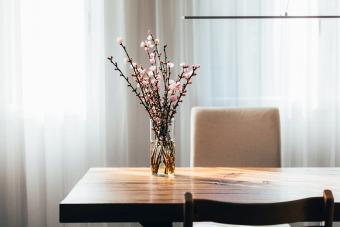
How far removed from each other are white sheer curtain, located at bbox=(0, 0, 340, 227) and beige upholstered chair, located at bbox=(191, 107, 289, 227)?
1.92ft

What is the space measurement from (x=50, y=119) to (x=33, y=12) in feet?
2.12

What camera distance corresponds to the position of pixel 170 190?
5.79ft

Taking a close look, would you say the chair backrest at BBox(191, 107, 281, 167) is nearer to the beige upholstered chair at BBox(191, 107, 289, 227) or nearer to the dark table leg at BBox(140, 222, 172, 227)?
the beige upholstered chair at BBox(191, 107, 289, 227)

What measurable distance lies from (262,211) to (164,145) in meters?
0.75

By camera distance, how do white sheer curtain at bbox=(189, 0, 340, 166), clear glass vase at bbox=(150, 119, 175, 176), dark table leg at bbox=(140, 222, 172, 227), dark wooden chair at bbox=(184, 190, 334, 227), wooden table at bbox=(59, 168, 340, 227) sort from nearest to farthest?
1. dark wooden chair at bbox=(184, 190, 334, 227)
2. wooden table at bbox=(59, 168, 340, 227)
3. dark table leg at bbox=(140, 222, 172, 227)
4. clear glass vase at bbox=(150, 119, 175, 176)
5. white sheer curtain at bbox=(189, 0, 340, 166)

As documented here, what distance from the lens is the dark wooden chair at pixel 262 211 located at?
131 cm

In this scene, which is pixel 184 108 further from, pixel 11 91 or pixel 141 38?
pixel 11 91

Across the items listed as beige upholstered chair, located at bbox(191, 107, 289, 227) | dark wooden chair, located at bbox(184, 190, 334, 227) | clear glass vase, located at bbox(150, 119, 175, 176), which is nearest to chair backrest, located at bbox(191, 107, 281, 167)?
beige upholstered chair, located at bbox(191, 107, 289, 227)

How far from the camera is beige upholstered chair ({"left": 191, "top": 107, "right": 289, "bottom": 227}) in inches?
95.3

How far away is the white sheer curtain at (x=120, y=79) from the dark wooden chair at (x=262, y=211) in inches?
68.0

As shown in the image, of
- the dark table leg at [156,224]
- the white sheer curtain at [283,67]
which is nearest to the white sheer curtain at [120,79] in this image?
the white sheer curtain at [283,67]

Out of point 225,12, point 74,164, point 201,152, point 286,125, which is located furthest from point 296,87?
point 74,164

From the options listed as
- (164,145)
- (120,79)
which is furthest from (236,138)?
(120,79)

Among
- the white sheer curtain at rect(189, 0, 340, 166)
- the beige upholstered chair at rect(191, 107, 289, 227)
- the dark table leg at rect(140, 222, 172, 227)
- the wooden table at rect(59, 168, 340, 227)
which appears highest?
the white sheer curtain at rect(189, 0, 340, 166)
